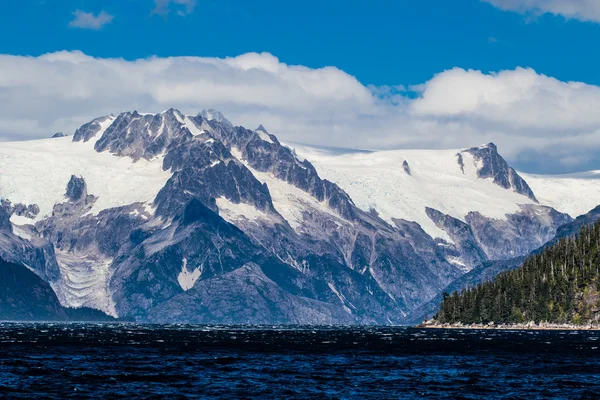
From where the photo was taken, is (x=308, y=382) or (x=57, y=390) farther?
(x=308, y=382)

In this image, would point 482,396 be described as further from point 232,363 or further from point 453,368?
point 232,363

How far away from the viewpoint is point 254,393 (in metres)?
145

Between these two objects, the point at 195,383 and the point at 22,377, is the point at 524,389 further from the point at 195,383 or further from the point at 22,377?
the point at 22,377

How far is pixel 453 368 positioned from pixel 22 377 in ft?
231

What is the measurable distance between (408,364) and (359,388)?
161 feet

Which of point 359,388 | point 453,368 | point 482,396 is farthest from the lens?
point 453,368

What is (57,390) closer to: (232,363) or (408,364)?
(232,363)

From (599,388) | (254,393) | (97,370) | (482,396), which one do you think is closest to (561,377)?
(599,388)

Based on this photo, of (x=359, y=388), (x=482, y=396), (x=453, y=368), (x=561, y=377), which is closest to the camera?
(x=482, y=396)

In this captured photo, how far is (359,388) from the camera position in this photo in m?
152

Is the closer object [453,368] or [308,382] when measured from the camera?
[308,382]

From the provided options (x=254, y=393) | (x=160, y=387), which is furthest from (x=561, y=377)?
(x=160, y=387)

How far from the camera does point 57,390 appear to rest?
144m

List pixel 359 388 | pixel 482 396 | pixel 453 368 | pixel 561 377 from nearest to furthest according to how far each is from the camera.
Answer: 1. pixel 482 396
2. pixel 359 388
3. pixel 561 377
4. pixel 453 368
